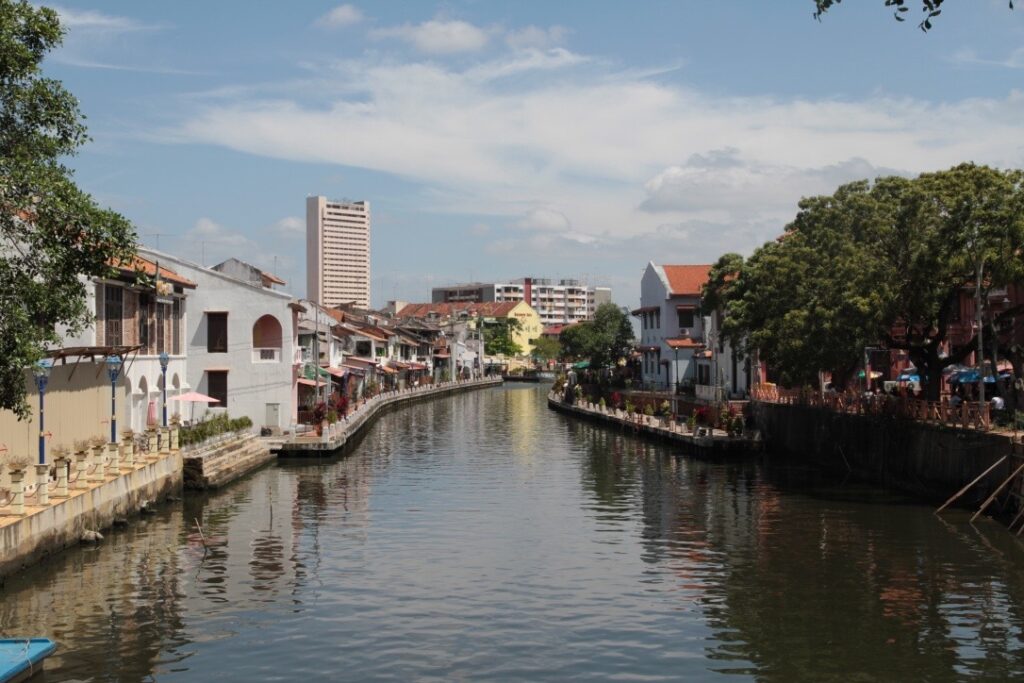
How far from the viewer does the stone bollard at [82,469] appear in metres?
32.9

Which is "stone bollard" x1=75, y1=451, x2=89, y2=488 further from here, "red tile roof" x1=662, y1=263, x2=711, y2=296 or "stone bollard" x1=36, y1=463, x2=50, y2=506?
"red tile roof" x1=662, y1=263, x2=711, y2=296

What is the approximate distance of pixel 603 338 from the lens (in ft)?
425

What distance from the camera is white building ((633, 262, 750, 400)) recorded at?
8725cm

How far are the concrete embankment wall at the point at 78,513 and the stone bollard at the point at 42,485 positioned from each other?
0.26 meters

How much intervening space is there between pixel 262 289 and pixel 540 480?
20318 millimetres

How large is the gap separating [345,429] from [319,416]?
3.32 m

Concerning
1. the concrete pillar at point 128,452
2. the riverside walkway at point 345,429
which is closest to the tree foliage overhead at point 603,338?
the riverside walkway at point 345,429

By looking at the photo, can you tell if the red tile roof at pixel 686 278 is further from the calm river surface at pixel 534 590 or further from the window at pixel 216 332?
the calm river surface at pixel 534 590

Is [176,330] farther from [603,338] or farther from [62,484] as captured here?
[603,338]

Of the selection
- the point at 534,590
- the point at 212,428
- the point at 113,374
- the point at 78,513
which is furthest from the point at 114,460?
the point at 534,590

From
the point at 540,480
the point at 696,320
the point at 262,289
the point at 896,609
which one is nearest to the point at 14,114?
the point at 896,609

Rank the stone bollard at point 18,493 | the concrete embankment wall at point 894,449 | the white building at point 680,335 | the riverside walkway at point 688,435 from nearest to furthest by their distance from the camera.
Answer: the stone bollard at point 18,493 → the concrete embankment wall at point 894,449 → the riverside walkway at point 688,435 → the white building at point 680,335

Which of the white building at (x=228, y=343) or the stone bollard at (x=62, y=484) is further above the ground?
the white building at (x=228, y=343)

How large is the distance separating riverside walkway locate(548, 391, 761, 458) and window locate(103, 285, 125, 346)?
29791 millimetres
